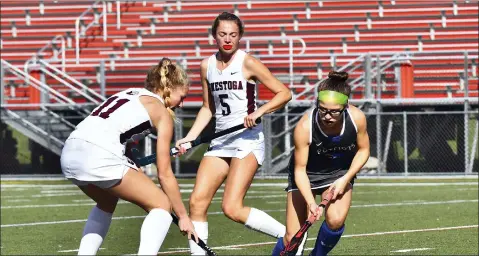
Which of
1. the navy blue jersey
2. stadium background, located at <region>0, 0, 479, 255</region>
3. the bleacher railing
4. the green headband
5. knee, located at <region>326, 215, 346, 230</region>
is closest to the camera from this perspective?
the green headband

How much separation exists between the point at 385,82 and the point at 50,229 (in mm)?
13187

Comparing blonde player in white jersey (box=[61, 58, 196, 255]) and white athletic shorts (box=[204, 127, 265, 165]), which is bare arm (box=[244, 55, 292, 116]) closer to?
white athletic shorts (box=[204, 127, 265, 165])

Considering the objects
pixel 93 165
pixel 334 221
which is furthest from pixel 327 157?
pixel 93 165

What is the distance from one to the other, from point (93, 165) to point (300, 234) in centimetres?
179

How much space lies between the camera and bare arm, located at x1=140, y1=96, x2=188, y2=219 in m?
7.54

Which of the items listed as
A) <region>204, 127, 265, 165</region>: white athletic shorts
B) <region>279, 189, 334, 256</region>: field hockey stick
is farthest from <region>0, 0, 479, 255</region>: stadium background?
<region>279, 189, 334, 256</region>: field hockey stick

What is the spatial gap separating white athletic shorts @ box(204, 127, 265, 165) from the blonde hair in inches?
64.7

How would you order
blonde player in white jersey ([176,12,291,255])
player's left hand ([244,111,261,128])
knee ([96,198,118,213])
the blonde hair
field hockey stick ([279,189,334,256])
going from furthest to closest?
blonde player in white jersey ([176,12,291,255]) < player's left hand ([244,111,261,128]) < field hockey stick ([279,189,334,256]) < knee ([96,198,118,213]) < the blonde hair

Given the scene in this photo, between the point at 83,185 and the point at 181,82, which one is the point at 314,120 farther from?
the point at 83,185

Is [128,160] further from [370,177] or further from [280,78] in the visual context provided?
[280,78]

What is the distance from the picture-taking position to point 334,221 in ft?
29.1

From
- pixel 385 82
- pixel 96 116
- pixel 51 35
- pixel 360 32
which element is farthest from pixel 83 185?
pixel 51 35

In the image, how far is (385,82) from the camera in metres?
25.6

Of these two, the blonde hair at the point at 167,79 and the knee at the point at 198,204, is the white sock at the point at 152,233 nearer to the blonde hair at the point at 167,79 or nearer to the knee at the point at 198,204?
A: the blonde hair at the point at 167,79
